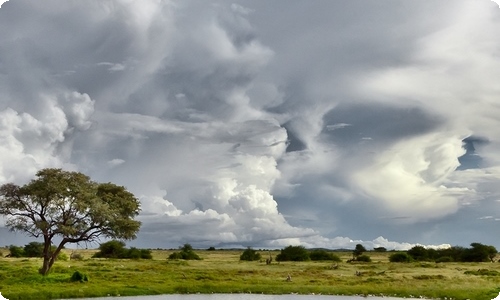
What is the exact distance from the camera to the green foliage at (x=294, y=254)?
11262 cm

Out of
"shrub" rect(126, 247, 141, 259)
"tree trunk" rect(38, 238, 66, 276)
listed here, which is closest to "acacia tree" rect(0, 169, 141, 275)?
"tree trunk" rect(38, 238, 66, 276)

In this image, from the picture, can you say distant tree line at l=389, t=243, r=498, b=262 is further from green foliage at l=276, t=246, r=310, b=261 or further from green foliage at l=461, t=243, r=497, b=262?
green foliage at l=276, t=246, r=310, b=261

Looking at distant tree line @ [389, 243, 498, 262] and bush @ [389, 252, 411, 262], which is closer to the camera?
bush @ [389, 252, 411, 262]

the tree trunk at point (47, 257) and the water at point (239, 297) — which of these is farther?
the tree trunk at point (47, 257)

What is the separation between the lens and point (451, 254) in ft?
426

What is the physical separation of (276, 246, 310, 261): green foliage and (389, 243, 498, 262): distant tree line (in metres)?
18.2

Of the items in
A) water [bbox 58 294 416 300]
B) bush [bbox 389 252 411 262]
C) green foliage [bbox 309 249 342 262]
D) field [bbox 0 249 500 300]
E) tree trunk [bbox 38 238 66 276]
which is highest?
green foliage [bbox 309 249 342 262]

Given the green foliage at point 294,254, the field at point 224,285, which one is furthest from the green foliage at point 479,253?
the field at point 224,285

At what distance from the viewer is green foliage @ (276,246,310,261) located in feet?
370

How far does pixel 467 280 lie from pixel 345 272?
17.7 m

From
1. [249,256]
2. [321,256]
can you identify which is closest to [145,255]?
[249,256]

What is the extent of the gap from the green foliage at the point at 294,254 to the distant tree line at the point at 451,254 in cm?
1820

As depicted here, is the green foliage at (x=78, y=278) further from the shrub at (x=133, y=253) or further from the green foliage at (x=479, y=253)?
the green foliage at (x=479, y=253)

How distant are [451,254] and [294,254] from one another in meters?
41.1
